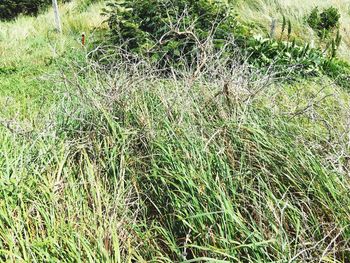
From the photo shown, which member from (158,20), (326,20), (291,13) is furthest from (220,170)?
(291,13)

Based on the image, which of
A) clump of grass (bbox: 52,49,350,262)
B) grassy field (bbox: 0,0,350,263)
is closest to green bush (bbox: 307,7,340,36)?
grassy field (bbox: 0,0,350,263)

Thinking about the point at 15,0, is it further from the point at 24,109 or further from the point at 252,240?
the point at 252,240

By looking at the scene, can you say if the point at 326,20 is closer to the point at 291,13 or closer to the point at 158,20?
the point at 291,13

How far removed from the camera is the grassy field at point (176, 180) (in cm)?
187

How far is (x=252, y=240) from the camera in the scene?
180 cm

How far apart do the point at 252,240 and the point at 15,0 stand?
45.5 feet

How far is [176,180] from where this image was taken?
2.26m

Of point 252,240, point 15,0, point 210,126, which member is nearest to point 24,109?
point 210,126

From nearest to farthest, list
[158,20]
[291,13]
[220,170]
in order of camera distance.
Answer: [220,170] → [158,20] → [291,13]

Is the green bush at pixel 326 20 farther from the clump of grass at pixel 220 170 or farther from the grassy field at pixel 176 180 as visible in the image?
the clump of grass at pixel 220 170

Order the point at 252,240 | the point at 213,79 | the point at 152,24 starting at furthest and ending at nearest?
the point at 152,24
the point at 213,79
the point at 252,240

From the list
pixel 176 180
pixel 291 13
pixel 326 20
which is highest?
pixel 176 180

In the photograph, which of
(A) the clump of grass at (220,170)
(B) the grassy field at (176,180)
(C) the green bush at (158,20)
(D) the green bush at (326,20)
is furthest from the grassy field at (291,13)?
(A) the clump of grass at (220,170)

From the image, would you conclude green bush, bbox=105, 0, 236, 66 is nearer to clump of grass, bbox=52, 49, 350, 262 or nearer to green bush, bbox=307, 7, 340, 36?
clump of grass, bbox=52, 49, 350, 262
